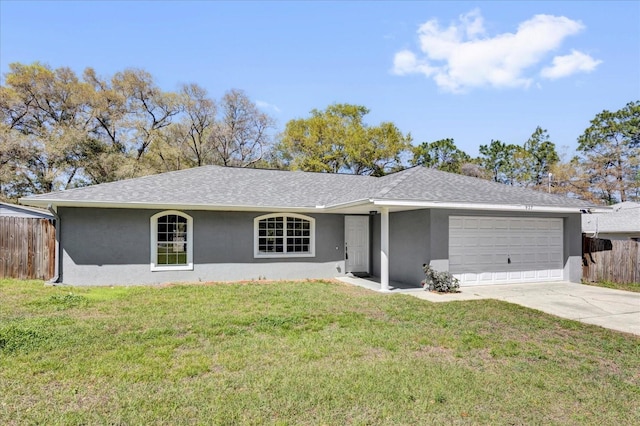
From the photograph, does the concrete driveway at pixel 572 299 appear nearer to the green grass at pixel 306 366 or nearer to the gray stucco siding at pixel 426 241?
the green grass at pixel 306 366

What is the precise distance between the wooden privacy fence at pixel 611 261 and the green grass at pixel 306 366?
6788 millimetres

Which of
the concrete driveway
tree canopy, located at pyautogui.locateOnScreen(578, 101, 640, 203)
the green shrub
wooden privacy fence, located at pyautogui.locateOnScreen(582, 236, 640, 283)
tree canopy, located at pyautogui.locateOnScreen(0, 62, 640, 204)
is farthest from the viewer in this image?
tree canopy, located at pyautogui.locateOnScreen(578, 101, 640, 203)

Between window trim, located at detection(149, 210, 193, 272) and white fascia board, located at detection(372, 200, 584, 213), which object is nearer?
white fascia board, located at detection(372, 200, 584, 213)

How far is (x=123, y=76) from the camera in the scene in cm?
2895

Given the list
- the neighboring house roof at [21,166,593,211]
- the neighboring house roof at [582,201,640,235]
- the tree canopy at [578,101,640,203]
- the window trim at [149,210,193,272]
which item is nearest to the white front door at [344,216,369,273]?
the neighboring house roof at [21,166,593,211]

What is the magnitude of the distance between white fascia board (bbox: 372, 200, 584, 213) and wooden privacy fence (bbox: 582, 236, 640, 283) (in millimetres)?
2144

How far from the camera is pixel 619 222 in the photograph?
787 inches

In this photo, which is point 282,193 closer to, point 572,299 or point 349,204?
point 349,204

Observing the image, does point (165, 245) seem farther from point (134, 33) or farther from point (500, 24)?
point (500, 24)

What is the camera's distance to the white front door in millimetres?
13984

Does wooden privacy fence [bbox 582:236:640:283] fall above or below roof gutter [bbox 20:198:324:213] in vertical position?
below

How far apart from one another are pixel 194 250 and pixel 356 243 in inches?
227

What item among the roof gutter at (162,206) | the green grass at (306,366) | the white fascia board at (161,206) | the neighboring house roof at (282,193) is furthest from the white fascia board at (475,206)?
the white fascia board at (161,206)

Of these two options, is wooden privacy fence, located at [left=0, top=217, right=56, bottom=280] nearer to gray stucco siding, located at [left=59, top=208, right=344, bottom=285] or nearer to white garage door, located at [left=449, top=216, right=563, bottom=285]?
gray stucco siding, located at [left=59, top=208, right=344, bottom=285]
